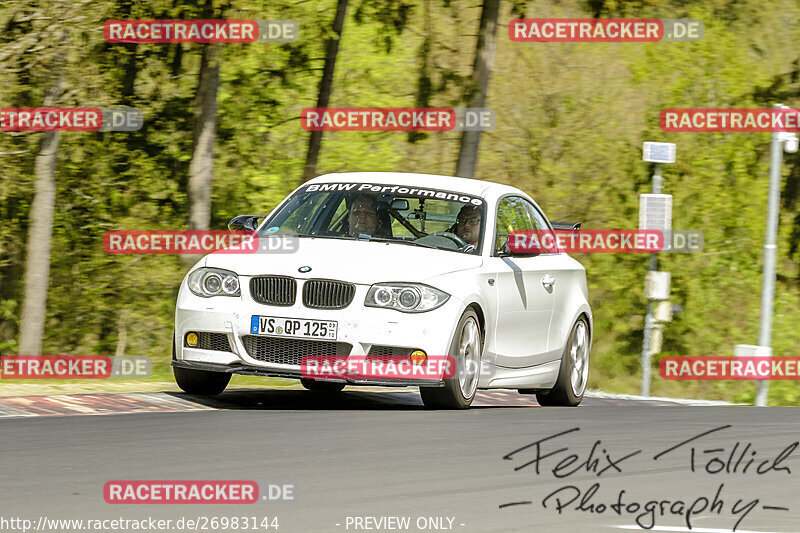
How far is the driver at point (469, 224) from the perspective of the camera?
11820 millimetres

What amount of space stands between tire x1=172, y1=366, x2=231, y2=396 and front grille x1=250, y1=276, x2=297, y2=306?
976 millimetres

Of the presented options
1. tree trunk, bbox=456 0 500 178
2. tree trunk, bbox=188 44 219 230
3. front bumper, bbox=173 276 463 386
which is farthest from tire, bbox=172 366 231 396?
tree trunk, bbox=456 0 500 178

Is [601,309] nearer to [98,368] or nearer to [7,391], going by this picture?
[98,368]

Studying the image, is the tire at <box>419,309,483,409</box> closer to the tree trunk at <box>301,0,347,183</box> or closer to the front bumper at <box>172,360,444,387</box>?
the front bumper at <box>172,360,444,387</box>

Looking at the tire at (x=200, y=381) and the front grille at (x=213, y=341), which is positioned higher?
the front grille at (x=213, y=341)

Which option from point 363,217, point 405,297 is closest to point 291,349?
point 405,297

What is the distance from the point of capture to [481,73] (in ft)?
81.0

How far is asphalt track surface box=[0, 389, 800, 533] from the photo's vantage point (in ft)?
22.3

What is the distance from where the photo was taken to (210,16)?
76.1 ft

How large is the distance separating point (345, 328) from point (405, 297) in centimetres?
48

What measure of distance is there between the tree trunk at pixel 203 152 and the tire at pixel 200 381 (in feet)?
41.5

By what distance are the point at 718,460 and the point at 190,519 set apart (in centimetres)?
380

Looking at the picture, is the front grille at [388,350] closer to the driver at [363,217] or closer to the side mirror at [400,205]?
the driver at [363,217]

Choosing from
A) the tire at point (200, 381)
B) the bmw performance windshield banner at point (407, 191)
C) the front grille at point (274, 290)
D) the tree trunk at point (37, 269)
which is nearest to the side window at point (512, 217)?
the bmw performance windshield banner at point (407, 191)
